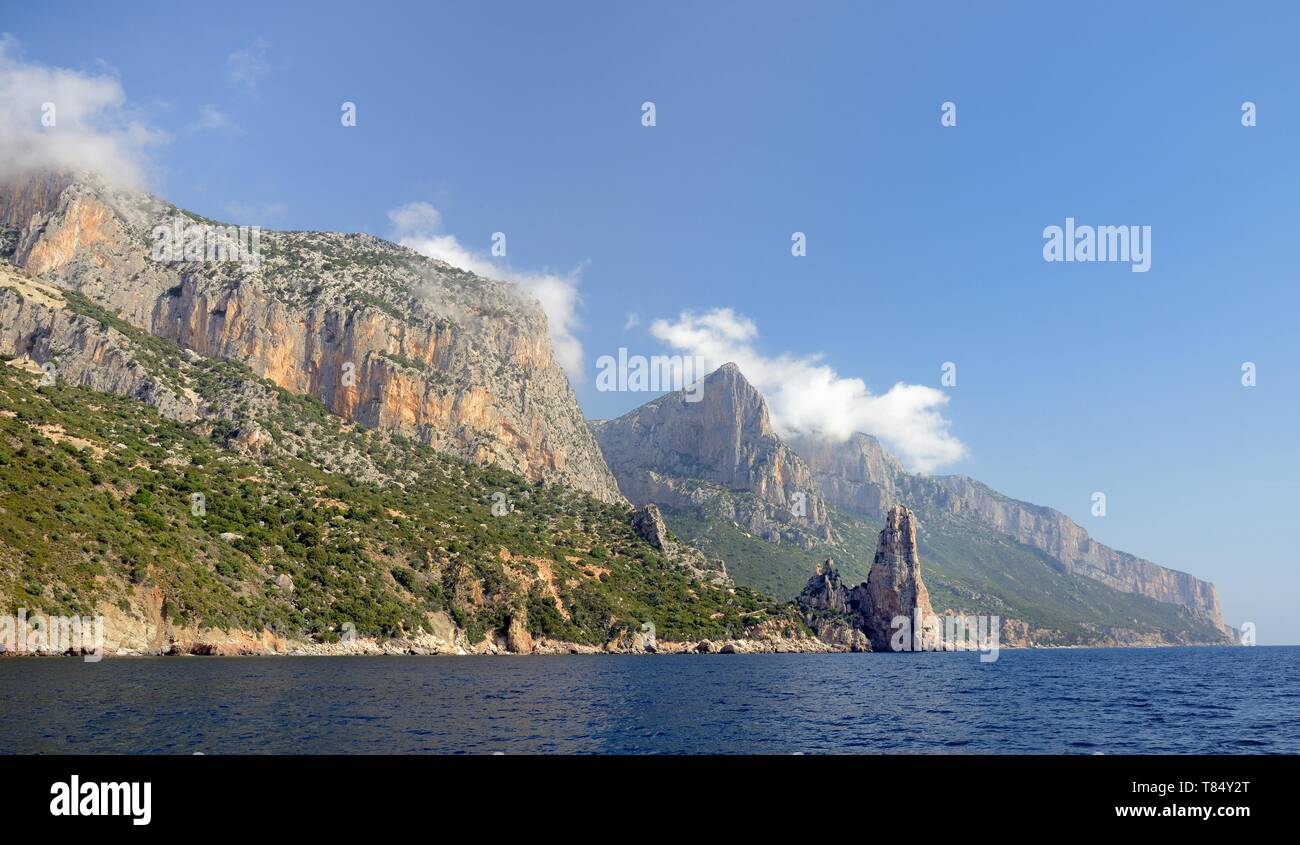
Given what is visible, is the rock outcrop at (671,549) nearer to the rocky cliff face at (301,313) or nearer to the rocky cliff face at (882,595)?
the rocky cliff face at (882,595)

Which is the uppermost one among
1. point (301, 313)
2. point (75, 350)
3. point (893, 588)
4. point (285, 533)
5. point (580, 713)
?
point (301, 313)

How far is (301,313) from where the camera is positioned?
17188cm

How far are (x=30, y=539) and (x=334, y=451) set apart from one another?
7473 centimetres

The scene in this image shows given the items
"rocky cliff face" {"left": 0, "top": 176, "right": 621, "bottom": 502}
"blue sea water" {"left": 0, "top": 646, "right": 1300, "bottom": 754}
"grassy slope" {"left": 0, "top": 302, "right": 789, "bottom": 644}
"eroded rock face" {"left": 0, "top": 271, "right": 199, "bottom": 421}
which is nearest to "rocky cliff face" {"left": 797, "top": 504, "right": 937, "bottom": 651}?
"grassy slope" {"left": 0, "top": 302, "right": 789, "bottom": 644}

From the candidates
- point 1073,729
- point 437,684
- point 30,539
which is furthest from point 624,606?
point 1073,729

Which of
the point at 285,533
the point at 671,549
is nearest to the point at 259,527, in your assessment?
the point at 285,533

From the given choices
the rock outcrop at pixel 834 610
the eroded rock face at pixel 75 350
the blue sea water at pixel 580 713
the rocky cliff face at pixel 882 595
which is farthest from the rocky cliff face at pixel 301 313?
the blue sea water at pixel 580 713

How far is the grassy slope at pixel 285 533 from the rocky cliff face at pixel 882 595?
2144cm

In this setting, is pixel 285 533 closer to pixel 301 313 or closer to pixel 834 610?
pixel 301 313

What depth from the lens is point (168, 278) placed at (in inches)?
6432

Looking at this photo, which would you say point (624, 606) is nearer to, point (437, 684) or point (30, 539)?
point (437, 684)

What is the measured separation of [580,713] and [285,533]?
7662cm

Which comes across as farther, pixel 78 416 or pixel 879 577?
pixel 879 577
